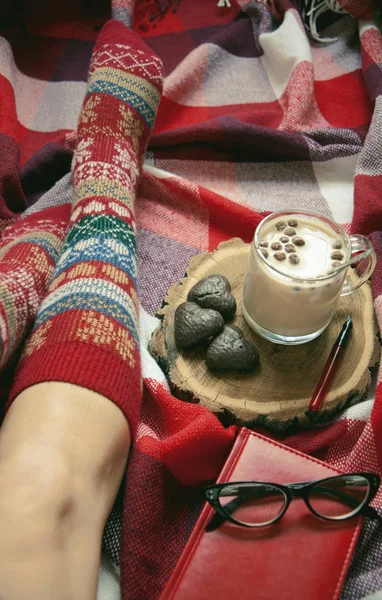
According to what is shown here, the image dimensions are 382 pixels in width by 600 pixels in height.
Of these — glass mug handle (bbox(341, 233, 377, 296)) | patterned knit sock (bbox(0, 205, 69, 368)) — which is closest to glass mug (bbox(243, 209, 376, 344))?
glass mug handle (bbox(341, 233, 377, 296))

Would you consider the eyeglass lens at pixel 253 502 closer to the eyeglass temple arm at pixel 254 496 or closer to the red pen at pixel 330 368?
the eyeglass temple arm at pixel 254 496

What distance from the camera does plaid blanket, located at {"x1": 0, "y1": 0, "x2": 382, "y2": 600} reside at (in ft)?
1.98

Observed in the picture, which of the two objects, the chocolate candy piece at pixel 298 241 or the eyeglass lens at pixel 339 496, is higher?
the chocolate candy piece at pixel 298 241

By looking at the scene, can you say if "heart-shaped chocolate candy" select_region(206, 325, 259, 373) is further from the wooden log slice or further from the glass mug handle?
the glass mug handle

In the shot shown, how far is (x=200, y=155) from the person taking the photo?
94cm

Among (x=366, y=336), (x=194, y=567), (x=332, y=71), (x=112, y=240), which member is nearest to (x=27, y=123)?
(x=112, y=240)

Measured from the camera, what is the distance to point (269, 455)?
585mm

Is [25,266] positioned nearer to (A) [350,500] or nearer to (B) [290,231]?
(B) [290,231]

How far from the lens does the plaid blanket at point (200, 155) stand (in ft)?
1.98

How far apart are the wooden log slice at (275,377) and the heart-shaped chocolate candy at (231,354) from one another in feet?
0.05

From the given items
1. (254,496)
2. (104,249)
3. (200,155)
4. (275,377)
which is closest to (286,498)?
(254,496)

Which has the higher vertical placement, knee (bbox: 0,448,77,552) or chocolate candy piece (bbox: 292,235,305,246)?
chocolate candy piece (bbox: 292,235,305,246)

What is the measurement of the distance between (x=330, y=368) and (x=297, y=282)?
134 mm

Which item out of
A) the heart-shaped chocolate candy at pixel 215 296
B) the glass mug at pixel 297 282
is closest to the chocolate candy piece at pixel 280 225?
the glass mug at pixel 297 282
